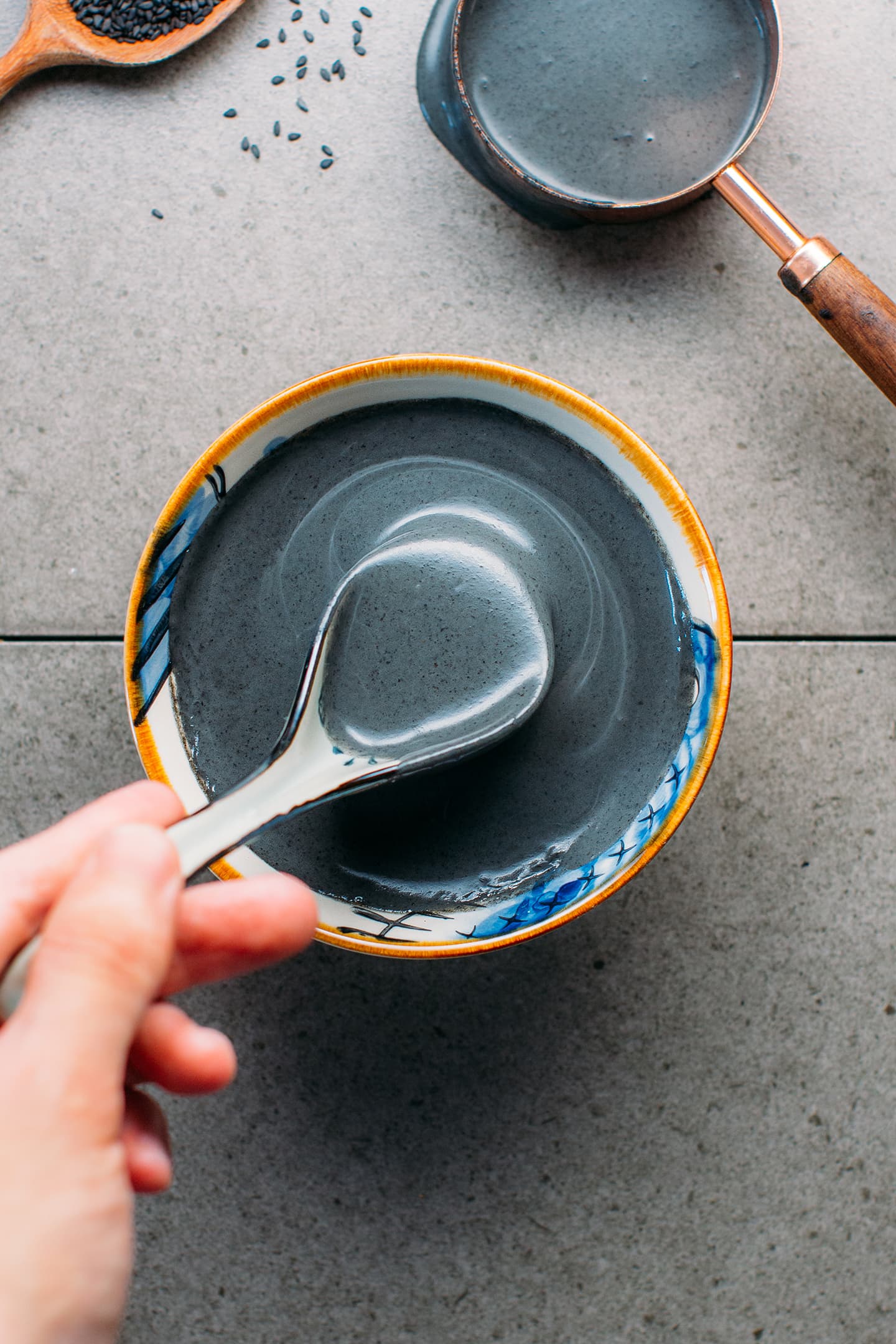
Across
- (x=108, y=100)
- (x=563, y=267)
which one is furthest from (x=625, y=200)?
(x=108, y=100)

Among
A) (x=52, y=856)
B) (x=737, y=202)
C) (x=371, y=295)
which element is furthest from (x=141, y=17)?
(x=52, y=856)

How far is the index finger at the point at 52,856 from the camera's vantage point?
0.48 metres

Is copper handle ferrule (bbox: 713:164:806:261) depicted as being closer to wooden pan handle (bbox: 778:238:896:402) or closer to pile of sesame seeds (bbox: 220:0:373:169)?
wooden pan handle (bbox: 778:238:896:402)

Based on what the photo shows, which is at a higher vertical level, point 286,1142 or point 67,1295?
point 67,1295

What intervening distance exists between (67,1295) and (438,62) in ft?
3.22

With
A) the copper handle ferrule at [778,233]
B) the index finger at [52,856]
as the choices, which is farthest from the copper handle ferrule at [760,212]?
the index finger at [52,856]

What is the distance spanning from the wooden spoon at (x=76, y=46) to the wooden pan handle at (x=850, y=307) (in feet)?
1.91

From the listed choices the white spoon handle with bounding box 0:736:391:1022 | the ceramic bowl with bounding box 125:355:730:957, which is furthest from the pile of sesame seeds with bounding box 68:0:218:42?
the white spoon handle with bounding box 0:736:391:1022

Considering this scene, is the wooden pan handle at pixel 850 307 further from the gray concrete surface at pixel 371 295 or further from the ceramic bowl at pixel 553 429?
the ceramic bowl at pixel 553 429

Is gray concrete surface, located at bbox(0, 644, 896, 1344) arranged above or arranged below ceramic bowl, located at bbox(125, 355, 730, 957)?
below

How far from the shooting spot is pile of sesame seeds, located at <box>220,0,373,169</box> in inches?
33.7

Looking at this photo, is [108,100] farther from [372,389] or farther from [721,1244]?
[721,1244]

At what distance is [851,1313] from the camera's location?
Result: 2.68 ft

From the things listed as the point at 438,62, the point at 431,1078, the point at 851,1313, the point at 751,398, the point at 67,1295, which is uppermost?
the point at 438,62
